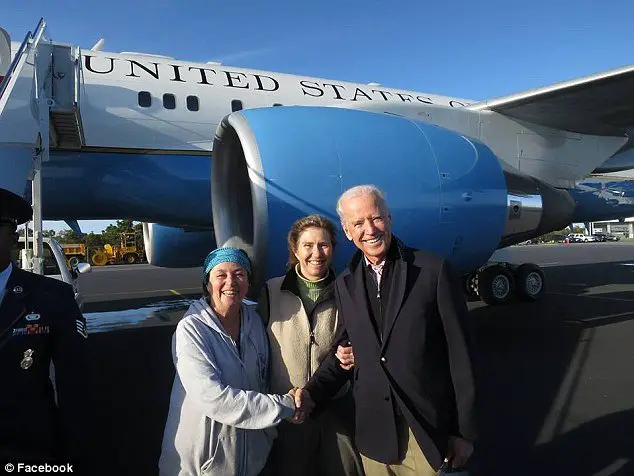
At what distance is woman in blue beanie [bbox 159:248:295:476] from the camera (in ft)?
5.78

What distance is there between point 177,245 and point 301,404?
7212 mm

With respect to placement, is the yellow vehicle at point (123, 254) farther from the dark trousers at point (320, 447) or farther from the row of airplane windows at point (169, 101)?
the dark trousers at point (320, 447)

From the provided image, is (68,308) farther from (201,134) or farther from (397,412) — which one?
(201,134)

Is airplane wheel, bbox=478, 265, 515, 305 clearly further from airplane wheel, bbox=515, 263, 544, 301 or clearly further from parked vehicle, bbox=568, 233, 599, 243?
parked vehicle, bbox=568, 233, 599, 243

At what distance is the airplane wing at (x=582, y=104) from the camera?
19.0 feet


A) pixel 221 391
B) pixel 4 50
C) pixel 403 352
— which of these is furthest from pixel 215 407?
pixel 4 50

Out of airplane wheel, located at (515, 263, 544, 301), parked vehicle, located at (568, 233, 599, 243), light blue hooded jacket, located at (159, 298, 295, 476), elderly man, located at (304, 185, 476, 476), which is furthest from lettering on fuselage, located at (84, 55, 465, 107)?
parked vehicle, located at (568, 233, 599, 243)

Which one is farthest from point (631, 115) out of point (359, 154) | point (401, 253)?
point (401, 253)

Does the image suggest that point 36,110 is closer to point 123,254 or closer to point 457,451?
point 457,451

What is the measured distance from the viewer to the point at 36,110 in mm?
4082

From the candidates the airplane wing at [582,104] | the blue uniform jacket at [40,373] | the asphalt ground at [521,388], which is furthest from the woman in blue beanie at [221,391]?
the airplane wing at [582,104]

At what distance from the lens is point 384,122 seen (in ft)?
15.5

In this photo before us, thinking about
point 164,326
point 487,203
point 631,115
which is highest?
point 631,115

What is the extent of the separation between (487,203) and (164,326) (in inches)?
184
